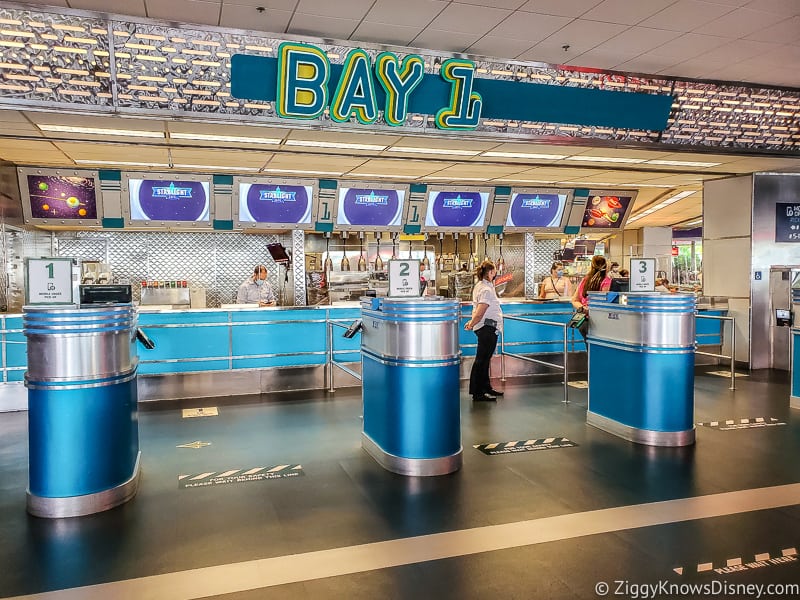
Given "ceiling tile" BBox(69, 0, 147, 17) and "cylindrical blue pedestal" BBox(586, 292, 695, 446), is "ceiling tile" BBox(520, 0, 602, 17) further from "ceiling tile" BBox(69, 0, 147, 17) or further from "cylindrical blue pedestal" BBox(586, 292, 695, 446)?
"ceiling tile" BBox(69, 0, 147, 17)

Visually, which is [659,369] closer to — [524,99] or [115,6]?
[524,99]

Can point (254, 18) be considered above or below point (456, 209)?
above

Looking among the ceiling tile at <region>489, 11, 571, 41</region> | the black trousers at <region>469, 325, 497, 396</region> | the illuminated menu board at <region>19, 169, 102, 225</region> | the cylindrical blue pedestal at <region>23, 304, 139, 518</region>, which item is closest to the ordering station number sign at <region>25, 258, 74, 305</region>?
the cylindrical blue pedestal at <region>23, 304, 139, 518</region>

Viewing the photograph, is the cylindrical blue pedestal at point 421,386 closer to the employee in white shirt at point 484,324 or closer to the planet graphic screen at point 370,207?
the employee in white shirt at point 484,324

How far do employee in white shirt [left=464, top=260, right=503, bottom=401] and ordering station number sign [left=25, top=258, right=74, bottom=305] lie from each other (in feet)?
13.7

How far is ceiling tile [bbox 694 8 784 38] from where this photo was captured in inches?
217

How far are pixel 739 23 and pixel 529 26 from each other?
197 cm

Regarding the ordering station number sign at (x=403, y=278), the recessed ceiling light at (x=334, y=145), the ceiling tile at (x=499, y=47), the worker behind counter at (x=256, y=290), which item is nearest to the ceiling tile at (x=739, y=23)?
the ceiling tile at (x=499, y=47)

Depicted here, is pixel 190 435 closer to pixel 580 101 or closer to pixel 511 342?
pixel 511 342

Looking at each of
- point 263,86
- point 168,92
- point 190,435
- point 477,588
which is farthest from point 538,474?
point 168,92

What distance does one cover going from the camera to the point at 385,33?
5828mm

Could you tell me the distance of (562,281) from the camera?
10.7 metres

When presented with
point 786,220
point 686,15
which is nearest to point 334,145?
point 686,15

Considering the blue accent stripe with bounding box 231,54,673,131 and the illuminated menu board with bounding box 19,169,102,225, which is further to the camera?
the illuminated menu board with bounding box 19,169,102,225
